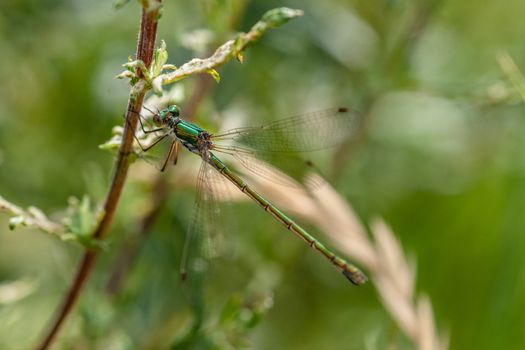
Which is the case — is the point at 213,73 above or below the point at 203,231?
below

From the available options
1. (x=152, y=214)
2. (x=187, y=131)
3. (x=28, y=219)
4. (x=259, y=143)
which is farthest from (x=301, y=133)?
(x=28, y=219)

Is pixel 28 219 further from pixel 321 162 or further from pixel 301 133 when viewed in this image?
pixel 321 162

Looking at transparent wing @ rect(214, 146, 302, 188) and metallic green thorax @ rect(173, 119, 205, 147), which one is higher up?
metallic green thorax @ rect(173, 119, 205, 147)

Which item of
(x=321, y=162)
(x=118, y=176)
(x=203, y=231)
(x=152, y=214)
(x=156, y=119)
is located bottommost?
(x=118, y=176)

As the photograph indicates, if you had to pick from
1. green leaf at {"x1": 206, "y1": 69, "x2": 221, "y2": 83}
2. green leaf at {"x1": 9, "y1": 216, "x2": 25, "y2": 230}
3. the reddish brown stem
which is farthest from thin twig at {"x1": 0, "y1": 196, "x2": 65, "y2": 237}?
green leaf at {"x1": 206, "y1": 69, "x2": 221, "y2": 83}

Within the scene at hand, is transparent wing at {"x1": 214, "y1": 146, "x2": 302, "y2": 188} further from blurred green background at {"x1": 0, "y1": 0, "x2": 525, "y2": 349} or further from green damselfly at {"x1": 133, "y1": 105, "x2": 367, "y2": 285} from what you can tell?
blurred green background at {"x1": 0, "y1": 0, "x2": 525, "y2": 349}

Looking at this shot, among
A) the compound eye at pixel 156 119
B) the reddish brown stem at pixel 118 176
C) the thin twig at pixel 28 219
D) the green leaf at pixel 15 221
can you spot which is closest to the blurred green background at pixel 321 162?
the compound eye at pixel 156 119
